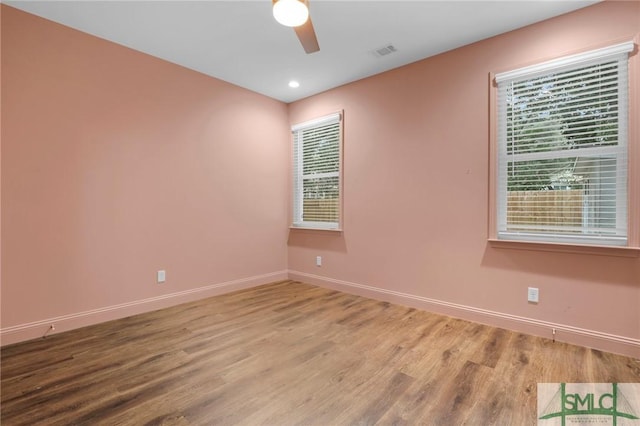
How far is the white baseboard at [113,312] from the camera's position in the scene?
2475mm

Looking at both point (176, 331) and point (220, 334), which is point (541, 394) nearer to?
point (220, 334)

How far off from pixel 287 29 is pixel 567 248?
3034 mm

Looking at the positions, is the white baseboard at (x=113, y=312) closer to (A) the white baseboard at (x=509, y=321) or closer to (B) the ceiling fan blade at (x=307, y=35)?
(A) the white baseboard at (x=509, y=321)

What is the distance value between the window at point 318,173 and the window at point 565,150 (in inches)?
76.2

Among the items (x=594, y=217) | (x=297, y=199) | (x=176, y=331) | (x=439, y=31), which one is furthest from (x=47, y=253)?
(x=594, y=217)

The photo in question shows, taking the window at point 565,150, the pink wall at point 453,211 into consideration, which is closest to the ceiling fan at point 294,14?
the pink wall at point 453,211

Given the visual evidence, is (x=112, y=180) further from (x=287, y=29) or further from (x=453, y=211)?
(x=453, y=211)

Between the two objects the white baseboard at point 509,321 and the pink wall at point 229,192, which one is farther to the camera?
the pink wall at point 229,192

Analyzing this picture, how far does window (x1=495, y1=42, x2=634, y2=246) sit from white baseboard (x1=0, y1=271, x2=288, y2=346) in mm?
3152

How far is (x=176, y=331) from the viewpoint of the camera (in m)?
2.70

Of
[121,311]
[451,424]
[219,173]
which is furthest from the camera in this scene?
[219,173]

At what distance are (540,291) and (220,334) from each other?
279 cm

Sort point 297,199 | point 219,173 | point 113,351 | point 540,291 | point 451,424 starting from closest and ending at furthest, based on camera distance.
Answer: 1. point 451,424
2. point 113,351
3. point 540,291
4. point 219,173
5. point 297,199

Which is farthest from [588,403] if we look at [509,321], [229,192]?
[229,192]
